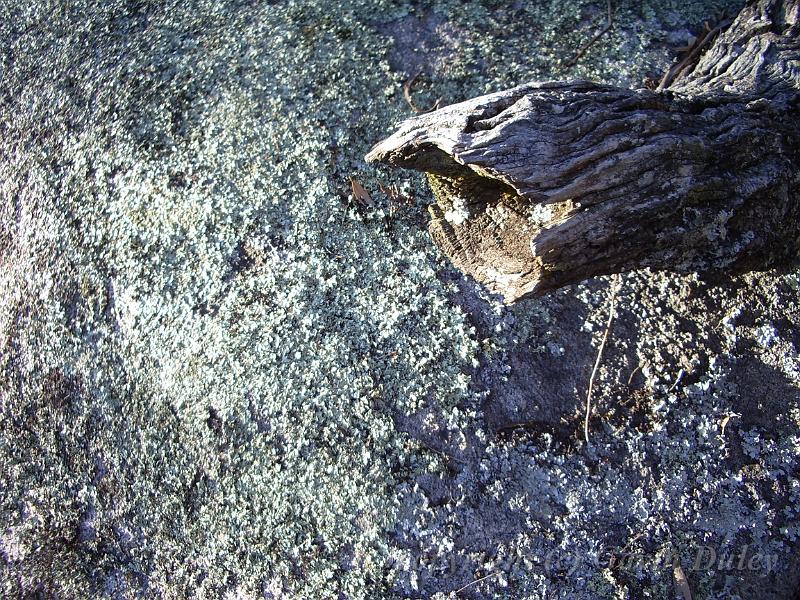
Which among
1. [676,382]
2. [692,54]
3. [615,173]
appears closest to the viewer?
[615,173]

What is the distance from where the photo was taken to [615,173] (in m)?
1.39

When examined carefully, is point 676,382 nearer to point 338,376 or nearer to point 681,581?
point 681,581

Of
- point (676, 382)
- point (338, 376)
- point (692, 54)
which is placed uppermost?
point (692, 54)

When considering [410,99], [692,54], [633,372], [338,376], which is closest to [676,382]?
[633,372]

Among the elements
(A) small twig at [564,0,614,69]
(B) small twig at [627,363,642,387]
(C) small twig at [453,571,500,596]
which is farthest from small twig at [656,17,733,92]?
(C) small twig at [453,571,500,596]

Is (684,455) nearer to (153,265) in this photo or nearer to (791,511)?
(791,511)

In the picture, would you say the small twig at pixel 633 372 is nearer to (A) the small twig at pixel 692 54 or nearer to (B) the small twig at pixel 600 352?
(B) the small twig at pixel 600 352

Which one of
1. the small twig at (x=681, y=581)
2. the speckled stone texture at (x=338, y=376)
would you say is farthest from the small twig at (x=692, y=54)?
the small twig at (x=681, y=581)

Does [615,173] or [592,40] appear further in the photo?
[592,40]

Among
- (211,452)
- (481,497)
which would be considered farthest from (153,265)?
(481,497)

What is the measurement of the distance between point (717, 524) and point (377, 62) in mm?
1755

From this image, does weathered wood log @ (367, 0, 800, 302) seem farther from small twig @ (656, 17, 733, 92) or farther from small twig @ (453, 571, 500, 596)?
small twig @ (453, 571, 500, 596)

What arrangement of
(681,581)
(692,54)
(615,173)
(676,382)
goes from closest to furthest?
(615,173) → (681,581) → (676,382) → (692,54)

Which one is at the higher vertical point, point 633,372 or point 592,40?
point 592,40
